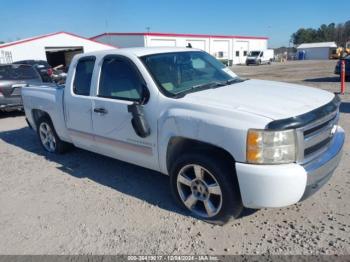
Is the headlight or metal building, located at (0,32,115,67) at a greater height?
metal building, located at (0,32,115,67)

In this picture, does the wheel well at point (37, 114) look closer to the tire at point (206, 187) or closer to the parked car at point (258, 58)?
the tire at point (206, 187)

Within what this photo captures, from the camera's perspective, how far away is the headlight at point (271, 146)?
2.92 m

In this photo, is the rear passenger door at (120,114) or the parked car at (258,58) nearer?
the rear passenger door at (120,114)

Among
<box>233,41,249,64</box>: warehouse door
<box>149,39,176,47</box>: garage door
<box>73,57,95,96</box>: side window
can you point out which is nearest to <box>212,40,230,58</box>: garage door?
<box>233,41,249,64</box>: warehouse door

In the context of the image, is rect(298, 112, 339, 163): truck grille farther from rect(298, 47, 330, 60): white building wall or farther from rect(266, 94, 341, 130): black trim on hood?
rect(298, 47, 330, 60): white building wall

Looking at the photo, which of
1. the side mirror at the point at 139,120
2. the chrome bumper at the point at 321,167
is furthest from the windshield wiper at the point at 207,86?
the chrome bumper at the point at 321,167

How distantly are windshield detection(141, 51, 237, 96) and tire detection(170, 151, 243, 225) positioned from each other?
85 centimetres

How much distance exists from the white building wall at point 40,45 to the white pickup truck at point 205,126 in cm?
3031

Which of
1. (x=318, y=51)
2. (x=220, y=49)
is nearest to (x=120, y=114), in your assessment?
(x=220, y=49)

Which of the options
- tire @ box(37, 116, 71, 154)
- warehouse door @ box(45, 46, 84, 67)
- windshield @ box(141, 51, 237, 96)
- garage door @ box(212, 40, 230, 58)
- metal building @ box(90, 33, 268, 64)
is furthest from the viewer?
garage door @ box(212, 40, 230, 58)

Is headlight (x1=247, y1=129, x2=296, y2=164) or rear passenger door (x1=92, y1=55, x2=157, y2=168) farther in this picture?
rear passenger door (x1=92, y1=55, x2=157, y2=168)

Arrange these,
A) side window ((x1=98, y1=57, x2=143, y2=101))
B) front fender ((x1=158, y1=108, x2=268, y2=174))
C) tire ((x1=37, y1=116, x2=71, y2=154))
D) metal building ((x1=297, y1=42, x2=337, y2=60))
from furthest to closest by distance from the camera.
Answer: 1. metal building ((x1=297, y1=42, x2=337, y2=60))
2. tire ((x1=37, y1=116, x2=71, y2=154))
3. side window ((x1=98, y1=57, x2=143, y2=101))
4. front fender ((x1=158, y1=108, x2=268, y2=174))

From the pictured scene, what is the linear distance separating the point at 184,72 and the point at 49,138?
329 cm

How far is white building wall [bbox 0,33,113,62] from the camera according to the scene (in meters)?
31.6
